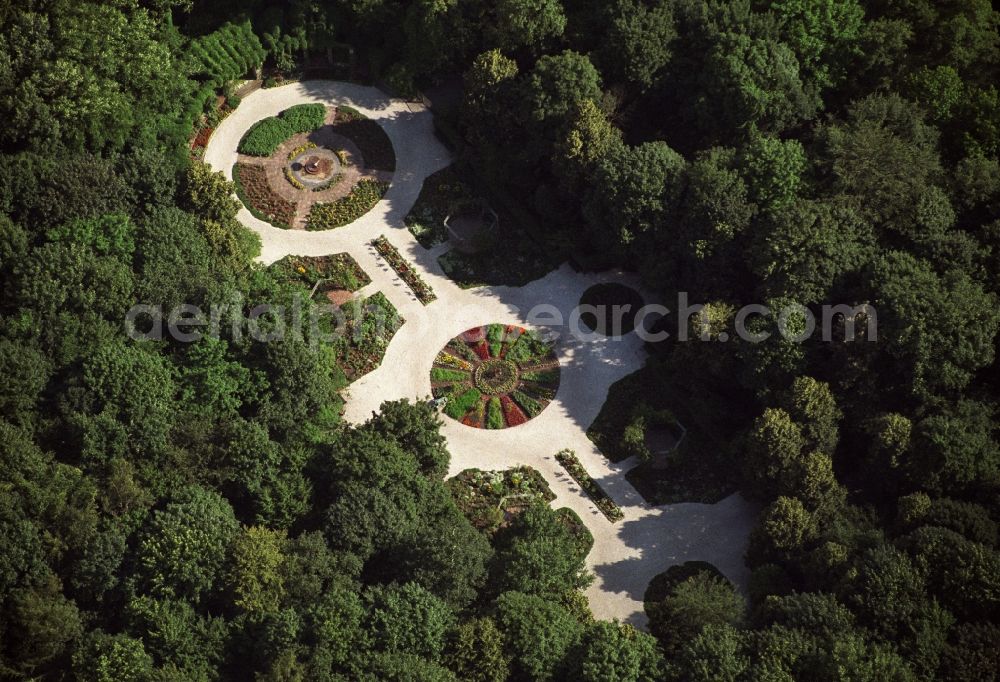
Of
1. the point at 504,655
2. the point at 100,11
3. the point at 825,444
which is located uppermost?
the point at 100,11

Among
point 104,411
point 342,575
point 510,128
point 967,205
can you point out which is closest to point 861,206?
point 967,205

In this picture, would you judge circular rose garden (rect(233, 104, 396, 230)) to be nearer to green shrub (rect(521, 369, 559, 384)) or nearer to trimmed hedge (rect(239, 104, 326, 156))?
trimmed hedge (rect(239, 104, 326, 156))

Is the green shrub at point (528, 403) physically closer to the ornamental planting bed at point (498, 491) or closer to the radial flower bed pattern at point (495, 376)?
the radial flower bed pattern at point (495, 376)

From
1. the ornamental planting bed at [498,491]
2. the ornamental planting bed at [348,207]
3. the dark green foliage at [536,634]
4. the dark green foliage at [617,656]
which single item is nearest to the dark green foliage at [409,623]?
the dark green foliage at [536,634]

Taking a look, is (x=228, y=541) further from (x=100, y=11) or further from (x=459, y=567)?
(x=100, y=11)

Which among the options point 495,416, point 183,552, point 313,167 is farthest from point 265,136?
point 183,552

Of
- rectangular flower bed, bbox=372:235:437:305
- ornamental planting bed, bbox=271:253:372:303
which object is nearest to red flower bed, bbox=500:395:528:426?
rectangular flower bed, bbox=372:235:437:305

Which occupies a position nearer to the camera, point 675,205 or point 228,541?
point 228,541
